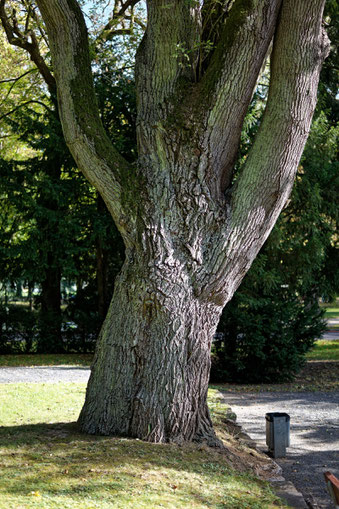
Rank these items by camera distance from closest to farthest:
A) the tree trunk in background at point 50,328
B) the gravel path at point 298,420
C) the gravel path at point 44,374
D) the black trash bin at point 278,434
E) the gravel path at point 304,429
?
the gravel path at point 304,429
the gravel path at point 298,420
the black trash bin at point 278,434
the gravel path at point 44,374
the tree trunk in background at point 50,328

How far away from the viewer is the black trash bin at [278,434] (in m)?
7.71

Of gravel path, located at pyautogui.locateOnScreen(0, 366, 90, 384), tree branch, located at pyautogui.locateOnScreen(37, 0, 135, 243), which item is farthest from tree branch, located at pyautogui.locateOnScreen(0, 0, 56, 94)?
tree branch, located at pyautogui.locateOnScreen(37, 0, 135, 243)

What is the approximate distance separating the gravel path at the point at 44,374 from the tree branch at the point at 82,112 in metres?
7.14

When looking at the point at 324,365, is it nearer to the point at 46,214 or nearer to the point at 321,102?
the point at 321,102

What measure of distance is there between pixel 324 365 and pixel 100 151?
43.4 feet

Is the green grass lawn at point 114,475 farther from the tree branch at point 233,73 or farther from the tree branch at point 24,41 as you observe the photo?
the tree branch at point 24,41

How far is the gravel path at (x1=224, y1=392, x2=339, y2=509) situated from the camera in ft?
23.0

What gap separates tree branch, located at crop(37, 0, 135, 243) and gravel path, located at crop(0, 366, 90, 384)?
23.4 ft

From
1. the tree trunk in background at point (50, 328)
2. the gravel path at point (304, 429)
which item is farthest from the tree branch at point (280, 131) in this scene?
the tree trunk in background at point (50, 328)

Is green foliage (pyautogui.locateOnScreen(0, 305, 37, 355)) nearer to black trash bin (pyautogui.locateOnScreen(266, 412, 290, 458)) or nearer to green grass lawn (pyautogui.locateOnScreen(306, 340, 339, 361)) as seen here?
green grass lawn (pyautogui.locateOnScreen(306, 340, 339, 361))

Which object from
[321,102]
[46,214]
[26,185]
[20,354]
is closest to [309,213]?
[321,102]

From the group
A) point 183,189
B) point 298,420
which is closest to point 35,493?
point 183,189

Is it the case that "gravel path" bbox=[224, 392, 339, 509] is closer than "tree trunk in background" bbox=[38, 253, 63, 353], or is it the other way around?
"gravel path" bbox=[224, 392, 339, 509]

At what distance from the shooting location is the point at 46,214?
17594 mm
